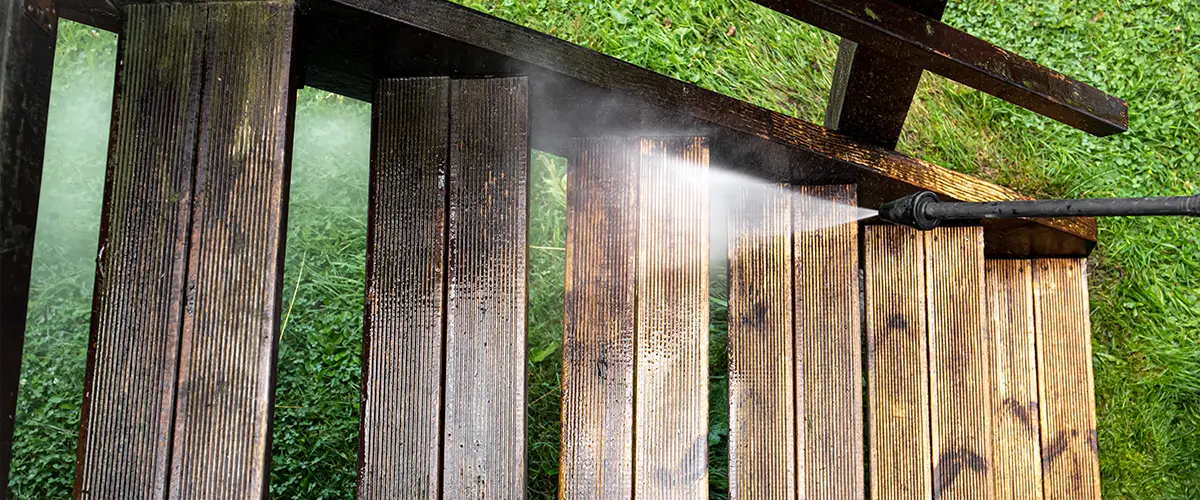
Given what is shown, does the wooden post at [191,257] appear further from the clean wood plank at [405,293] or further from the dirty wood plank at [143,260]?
the clean wood plank at [405,293]

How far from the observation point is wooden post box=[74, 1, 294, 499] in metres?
1.66

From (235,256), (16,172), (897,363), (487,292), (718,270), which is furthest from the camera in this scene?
(718,270)

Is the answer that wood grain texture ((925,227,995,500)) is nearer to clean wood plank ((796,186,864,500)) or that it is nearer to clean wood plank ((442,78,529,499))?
clean wood plank ((796,186,864,500))

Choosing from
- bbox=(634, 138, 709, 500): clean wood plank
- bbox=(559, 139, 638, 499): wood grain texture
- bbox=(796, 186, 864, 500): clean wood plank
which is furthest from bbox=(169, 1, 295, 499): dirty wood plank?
bbox=(796, 186, 864, 500): clean wood plank

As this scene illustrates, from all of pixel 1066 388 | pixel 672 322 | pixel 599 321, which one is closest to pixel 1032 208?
pixel 672 322

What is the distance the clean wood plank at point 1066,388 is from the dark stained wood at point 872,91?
111cm

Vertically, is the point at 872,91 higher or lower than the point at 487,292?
higher

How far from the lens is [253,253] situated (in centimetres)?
171

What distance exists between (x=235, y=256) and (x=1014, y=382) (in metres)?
2.77

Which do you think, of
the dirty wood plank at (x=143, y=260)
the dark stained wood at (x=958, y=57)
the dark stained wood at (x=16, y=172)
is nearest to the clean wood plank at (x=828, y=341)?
the dark stained wood at (x=958, y=57)

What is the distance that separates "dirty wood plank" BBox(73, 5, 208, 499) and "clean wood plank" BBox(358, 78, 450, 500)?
475 mm

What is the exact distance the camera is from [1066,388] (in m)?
2.89

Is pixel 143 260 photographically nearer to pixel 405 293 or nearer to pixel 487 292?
pixel 405 293

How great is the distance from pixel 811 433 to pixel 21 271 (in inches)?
86.2
